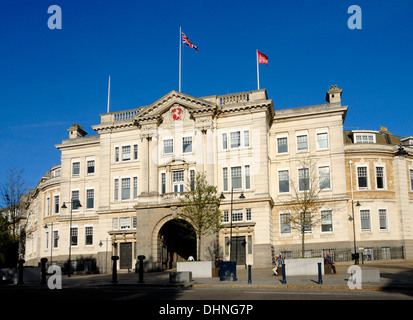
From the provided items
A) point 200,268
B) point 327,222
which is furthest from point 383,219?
point 200,268

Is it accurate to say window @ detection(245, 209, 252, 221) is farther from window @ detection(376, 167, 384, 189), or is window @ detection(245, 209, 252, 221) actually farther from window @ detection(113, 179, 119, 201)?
window @ detection(113, 179, 119, 201)

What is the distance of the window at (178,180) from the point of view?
47.5m

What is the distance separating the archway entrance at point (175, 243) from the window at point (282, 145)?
12.4 metres

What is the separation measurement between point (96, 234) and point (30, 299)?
3287 cm

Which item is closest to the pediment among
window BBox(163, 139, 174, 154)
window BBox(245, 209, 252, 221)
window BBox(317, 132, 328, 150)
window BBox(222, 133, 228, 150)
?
window BBox(163, 139, 174, 154)

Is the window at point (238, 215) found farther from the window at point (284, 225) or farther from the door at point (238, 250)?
the window at point (284, 225)

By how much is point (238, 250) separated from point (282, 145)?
12.1m

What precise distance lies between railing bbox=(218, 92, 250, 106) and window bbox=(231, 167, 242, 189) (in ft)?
23.0

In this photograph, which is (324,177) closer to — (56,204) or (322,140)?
(322,140)

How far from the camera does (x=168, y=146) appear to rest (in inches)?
1930

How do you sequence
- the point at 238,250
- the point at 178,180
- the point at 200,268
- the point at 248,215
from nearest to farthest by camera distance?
the point at 200,268
the point at 238,250
the point at 248,215
the point at 178,180

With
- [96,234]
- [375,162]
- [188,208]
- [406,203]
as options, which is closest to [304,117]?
[375,162]
